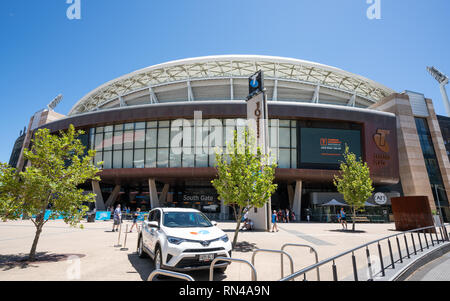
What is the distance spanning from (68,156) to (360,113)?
3314 centimetres

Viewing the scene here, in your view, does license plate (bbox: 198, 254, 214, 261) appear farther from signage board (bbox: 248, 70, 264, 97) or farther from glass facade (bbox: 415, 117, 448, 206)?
glass facade (bbox: 415, 117, 448, 206)

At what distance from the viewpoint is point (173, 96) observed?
44.8 meters

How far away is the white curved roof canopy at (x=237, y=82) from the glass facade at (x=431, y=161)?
31.4ft

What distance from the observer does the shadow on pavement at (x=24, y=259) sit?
7.77m

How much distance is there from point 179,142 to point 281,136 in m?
13.1

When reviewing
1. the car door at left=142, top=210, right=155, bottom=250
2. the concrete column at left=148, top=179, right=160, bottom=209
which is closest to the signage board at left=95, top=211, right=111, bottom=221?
the concrete column at left=148, top=179, right=160, bottom=209

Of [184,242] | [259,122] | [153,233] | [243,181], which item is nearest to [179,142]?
[259,122]

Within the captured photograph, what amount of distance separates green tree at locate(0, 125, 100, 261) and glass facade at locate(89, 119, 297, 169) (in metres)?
21.5

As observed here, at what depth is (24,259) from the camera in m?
8.52

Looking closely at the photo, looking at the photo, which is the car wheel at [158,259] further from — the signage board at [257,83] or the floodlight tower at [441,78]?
the floodlight tower at [441,78]

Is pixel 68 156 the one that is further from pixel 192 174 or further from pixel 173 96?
pixel 173 96

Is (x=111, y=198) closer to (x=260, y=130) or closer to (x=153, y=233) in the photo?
(x=260, y=130)

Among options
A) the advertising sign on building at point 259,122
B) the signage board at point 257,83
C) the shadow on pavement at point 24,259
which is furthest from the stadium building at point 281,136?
the shadow on pavement at point 24,259
